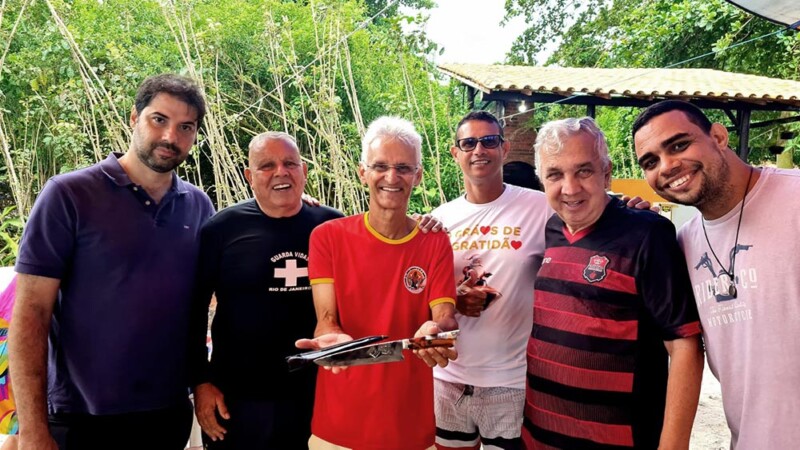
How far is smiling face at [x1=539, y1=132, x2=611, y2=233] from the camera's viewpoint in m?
1.95

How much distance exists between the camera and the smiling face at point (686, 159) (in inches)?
67.6

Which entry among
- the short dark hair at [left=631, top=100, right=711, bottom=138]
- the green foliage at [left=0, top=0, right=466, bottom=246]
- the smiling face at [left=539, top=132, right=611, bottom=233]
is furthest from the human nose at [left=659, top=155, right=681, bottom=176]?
the green foliage at [left=0, top=0, right=466, bottom=246]

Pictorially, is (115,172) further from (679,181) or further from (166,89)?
(679,181)

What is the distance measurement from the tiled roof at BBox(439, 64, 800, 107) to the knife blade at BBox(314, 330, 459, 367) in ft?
20.1

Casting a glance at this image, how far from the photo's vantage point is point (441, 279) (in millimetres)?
1979

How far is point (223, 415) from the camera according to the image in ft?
7.05

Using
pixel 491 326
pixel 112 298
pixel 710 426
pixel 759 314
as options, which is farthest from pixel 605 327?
pixel 710 426

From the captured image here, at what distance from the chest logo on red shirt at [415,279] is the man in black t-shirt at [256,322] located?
19.8 inches

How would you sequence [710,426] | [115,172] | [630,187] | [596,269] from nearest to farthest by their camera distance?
[596,269]
[115,172]
[710,426]
[630,187]

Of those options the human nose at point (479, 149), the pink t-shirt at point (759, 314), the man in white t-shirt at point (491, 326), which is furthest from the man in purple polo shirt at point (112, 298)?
the pink t-shirt at point (759, 314)

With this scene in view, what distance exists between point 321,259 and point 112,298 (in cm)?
89

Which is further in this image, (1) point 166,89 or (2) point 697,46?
(2) point 697,46

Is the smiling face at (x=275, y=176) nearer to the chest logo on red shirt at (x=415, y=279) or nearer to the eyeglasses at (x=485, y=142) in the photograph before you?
the chest logo on red shirt at (x=415, y=279)

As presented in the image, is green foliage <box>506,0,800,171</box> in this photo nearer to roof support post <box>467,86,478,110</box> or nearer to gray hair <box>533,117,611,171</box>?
roof support post <box>467,86,478,110</box>
